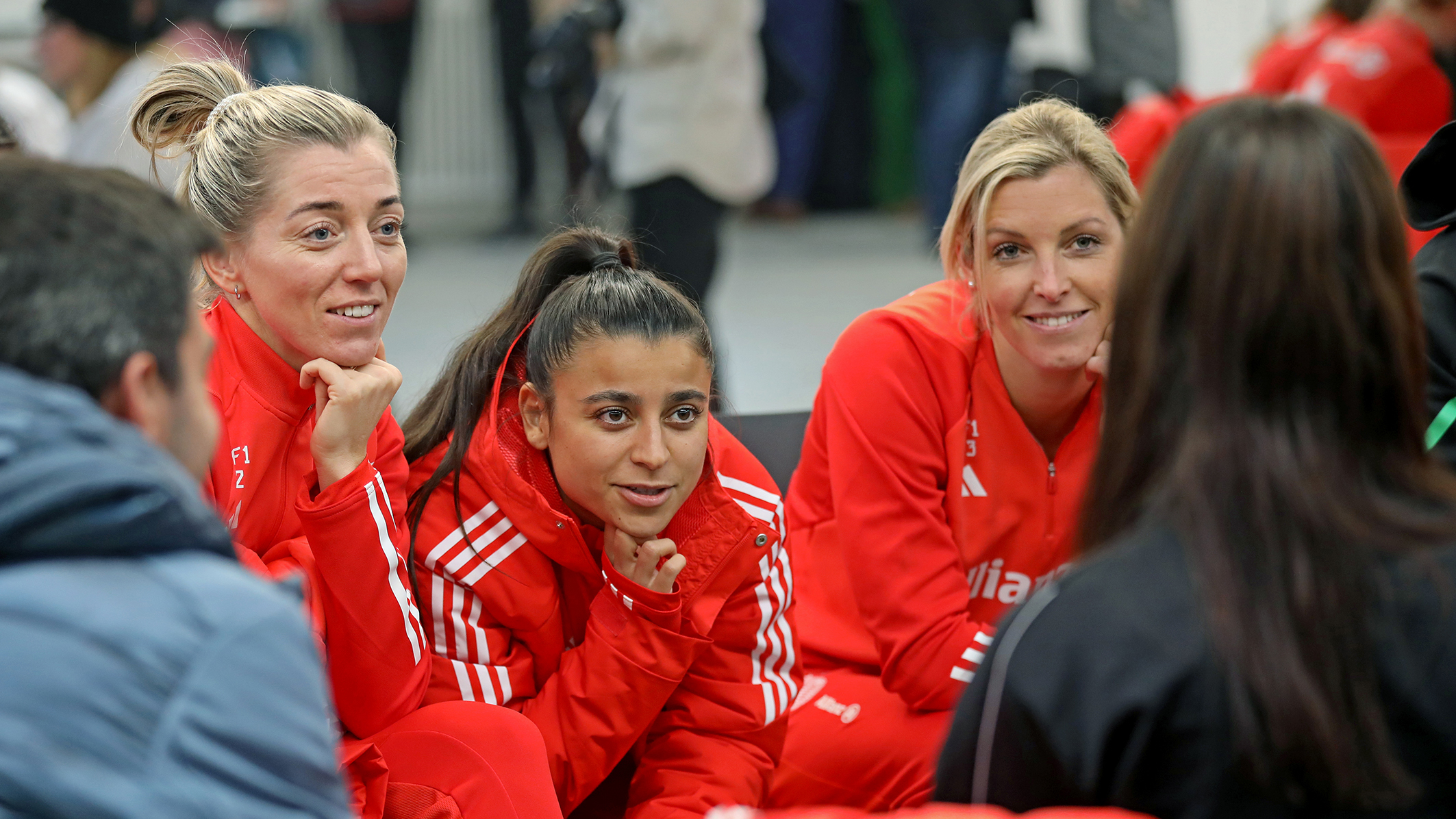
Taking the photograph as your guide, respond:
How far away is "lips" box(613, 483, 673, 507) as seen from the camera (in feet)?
6.25

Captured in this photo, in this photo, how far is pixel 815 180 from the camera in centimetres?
806

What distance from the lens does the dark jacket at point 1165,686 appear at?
1.01m

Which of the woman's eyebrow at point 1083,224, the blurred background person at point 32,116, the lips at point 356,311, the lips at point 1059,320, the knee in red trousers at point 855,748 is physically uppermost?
the blurred background person at point 32,116

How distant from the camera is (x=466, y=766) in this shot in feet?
5.65

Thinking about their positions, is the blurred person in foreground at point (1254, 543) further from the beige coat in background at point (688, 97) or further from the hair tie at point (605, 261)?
the beige coat in background at point (688, 97)

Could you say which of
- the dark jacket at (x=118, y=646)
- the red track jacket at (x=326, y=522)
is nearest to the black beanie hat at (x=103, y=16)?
the red track jacket at (x=326, y=522)

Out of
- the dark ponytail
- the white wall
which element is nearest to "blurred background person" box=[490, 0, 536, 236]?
the white wall

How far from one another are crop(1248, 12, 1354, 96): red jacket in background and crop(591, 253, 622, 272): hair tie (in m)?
3.82

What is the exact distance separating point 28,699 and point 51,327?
27cm

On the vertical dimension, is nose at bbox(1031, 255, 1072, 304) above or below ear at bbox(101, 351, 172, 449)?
above

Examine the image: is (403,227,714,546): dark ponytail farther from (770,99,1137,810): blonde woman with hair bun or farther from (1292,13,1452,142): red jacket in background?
(1292,13,1452,142): red jacket in background

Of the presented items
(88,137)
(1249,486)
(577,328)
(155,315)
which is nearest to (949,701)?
(577,328)

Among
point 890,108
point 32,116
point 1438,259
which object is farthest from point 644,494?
point 890,108

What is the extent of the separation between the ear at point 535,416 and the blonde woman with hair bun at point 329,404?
0.59ft
